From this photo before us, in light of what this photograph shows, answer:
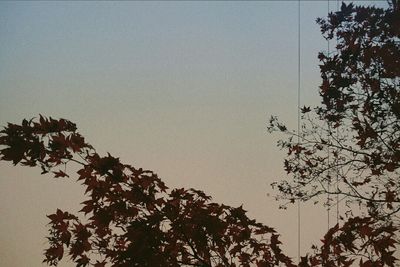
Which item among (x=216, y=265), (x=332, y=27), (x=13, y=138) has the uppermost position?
(x=332, y=27)

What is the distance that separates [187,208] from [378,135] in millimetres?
4662

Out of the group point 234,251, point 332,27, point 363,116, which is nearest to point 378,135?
point 363,116

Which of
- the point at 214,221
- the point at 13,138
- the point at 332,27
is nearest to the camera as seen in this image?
the point at 13,138

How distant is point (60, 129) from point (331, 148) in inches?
236

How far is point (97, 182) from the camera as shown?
3828mm

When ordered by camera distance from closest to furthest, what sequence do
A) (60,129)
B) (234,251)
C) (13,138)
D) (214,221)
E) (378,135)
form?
(13,138) → (60,129) → (214,221) → (234,251) → (378,135)

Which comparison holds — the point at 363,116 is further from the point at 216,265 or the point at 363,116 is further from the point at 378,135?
the point at 216,265

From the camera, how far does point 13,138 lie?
3.36m

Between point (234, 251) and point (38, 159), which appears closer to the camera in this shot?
point (38, 159)

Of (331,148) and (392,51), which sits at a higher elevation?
(392,51)

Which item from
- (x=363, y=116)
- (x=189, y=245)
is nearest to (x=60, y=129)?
(x=189, y=245)

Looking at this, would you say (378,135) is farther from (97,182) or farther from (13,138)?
(13,138)

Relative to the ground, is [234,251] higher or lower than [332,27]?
lower

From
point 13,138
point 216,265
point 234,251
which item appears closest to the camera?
point 13,138
